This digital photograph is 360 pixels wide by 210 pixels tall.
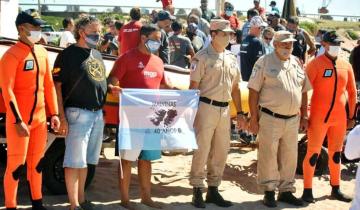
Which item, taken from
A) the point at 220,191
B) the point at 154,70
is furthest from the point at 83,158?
the point at 220,191

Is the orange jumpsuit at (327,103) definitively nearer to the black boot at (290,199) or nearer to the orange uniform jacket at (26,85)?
the black boot at (290,199)

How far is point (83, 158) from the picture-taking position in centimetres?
609

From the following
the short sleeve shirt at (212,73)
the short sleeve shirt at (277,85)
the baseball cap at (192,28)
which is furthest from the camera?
the baseball cap at (192,28)

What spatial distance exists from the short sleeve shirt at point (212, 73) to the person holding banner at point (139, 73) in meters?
0.41

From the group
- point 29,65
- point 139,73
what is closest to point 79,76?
point 29,65

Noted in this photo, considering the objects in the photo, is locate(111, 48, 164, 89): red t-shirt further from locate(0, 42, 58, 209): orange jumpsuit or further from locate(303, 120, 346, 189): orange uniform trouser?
locate(303, 120, 346, 189): orange uniform trouser

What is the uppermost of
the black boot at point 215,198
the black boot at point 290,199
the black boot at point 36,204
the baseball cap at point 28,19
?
the baseball cap at point 28,19

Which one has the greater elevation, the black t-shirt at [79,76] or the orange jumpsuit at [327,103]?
the black t-shirt at [79,76]

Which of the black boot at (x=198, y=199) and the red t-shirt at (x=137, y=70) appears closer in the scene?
the red t-shirt at (x=137, y=70)

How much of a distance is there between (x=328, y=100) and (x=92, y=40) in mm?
2924

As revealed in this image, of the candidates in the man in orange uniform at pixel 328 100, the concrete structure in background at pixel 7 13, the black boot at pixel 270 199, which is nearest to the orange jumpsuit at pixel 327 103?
the man in orange uniform at pixel 328 100

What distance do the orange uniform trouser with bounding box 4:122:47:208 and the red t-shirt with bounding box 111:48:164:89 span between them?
0.94 m

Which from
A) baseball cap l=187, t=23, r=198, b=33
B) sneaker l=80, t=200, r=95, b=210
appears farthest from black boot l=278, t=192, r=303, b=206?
baseball cap l=187, t=23, r=198, b=33

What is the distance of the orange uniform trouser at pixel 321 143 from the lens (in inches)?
288
